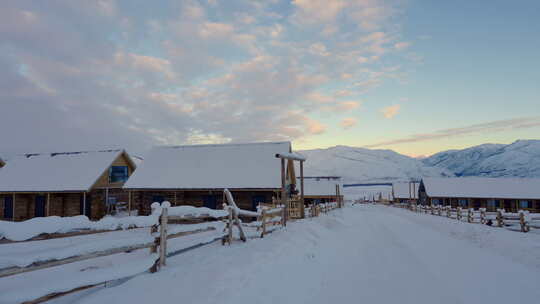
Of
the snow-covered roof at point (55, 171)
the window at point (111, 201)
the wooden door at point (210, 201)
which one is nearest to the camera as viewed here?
the wooden door at point (210, 201)

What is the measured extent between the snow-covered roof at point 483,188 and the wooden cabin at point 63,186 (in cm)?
4600

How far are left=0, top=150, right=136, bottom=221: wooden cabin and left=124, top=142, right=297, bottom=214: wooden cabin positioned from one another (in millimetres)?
2936

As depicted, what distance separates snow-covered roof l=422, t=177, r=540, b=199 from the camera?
43531 millimetres

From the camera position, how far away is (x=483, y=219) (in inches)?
762

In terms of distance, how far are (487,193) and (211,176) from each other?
1724 inches

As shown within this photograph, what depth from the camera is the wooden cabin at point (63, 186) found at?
23375 mm

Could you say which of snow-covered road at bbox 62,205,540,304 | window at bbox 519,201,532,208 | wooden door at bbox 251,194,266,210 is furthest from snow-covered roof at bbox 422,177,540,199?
snow-covered road at bbox 62,205,540,304

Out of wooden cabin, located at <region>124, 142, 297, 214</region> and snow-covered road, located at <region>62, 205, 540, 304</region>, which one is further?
wooden cabin, located at <region>124, 142, 297, 214</region>

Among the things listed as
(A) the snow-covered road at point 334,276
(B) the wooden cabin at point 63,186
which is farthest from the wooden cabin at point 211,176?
(A) the snow-covered road at point 334,276

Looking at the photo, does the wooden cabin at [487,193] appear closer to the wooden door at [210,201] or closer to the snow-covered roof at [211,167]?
the snow-covered roof at [211,167]

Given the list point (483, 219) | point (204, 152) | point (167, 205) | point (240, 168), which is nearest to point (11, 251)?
point (167, 205)

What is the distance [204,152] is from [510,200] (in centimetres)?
4658

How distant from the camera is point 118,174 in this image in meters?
27.1

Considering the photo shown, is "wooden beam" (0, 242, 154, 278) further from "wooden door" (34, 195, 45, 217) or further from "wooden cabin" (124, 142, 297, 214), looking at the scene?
"wooden door" (34, 195, 45, 217)
